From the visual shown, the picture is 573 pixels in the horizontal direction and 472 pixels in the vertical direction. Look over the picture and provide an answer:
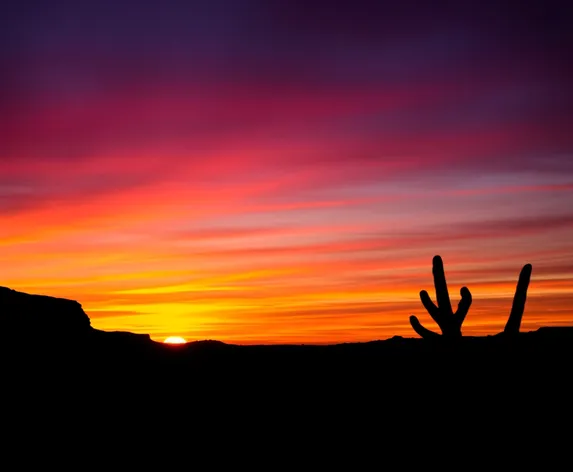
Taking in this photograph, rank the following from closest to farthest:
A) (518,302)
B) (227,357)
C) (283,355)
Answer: (518,302)
(227,357)
(283,355)

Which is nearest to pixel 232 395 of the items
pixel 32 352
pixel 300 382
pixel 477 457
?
pixel 300 382

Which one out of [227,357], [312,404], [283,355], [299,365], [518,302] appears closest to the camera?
[518,302]

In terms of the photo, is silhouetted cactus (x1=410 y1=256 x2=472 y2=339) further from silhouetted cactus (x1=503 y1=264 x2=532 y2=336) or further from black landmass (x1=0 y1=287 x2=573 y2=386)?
silhouetted cactus (x1=503 y1=264 x2=532 y2=336)

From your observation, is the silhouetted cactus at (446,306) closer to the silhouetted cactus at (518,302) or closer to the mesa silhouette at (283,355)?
the mesa silhouette at (283,355)

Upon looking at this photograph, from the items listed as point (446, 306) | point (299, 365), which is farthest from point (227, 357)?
point (446, 306)

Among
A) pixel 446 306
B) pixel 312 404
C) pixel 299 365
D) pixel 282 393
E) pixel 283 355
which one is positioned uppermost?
pixel 446 306

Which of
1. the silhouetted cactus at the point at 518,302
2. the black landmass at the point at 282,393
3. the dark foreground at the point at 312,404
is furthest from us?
the silhouetted cactus at the point at 518,302

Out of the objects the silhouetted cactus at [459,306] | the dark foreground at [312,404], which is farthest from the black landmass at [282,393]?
the silhouetted cactus at [459,306]

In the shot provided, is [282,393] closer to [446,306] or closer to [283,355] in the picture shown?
[446,306]

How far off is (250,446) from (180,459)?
5.77ft

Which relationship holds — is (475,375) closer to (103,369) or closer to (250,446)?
(250,446)

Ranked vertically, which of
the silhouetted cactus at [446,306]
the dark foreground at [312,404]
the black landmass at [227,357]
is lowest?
the dark foreground at [312,404]

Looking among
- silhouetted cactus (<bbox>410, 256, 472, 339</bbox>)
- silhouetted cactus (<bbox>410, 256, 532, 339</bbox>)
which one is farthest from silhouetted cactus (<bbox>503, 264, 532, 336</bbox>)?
silhouetted cactus (<bbox>410, 256, 472, 339</bbox>)

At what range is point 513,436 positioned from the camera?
706 inches
